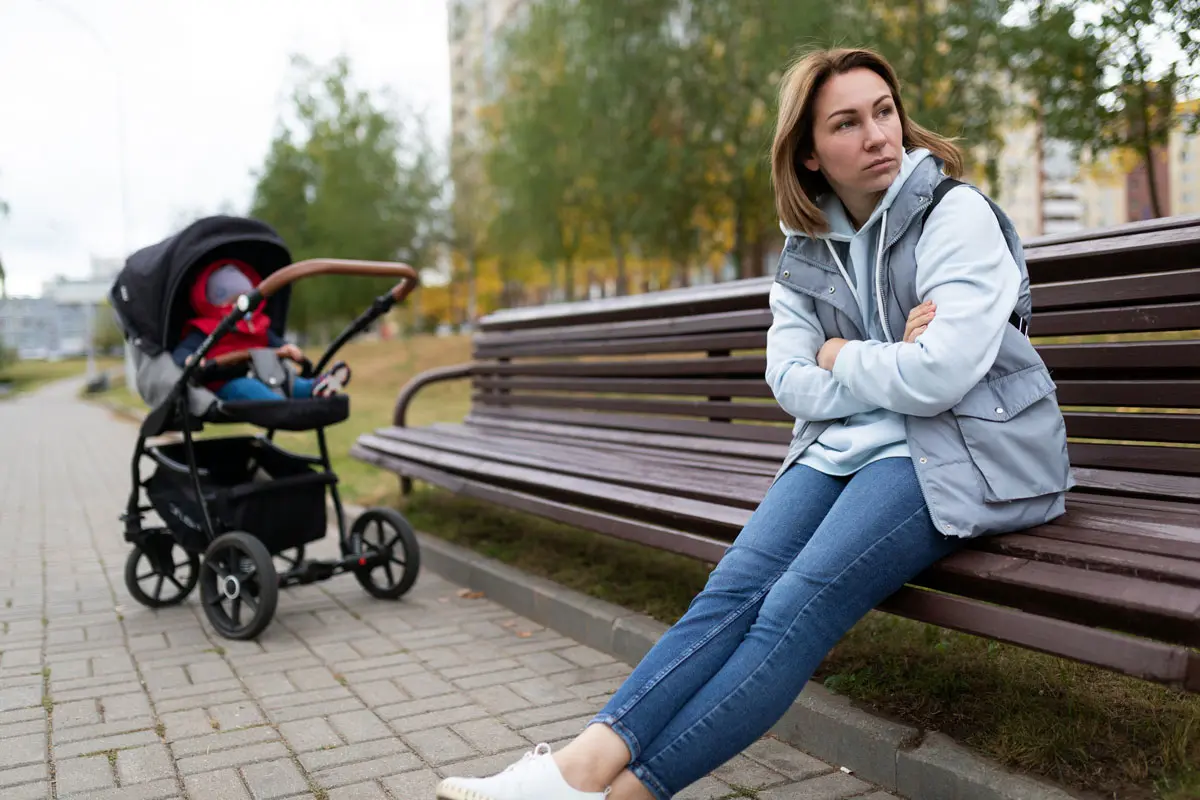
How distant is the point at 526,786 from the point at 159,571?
326 cm

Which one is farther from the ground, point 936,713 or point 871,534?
point 871,534

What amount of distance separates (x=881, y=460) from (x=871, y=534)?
222mm

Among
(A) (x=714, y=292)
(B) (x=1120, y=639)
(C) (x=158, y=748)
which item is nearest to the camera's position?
(B) (x=1120, y=639)

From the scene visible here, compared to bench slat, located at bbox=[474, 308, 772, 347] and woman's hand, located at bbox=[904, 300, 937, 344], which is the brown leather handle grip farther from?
woman's hand, located at bbox=[904, 300, 937, 344]

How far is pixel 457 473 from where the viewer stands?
16.3 ft

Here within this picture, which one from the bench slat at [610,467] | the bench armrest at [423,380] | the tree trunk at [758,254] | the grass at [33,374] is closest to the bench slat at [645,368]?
the bench armrest at [423,380]

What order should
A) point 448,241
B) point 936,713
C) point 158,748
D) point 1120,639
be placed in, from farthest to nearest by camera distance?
1. point 448,241
2. point 158,748
3. point 936,713
4. point 1120,639

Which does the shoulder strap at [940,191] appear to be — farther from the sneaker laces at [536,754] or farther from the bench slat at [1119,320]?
the sneaker laces at [536,754]

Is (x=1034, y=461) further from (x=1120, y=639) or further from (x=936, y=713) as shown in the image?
(x=936, y=713)

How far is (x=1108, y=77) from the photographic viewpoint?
1117 centimetres

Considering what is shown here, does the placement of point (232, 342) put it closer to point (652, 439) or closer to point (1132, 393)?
point (652, 439)

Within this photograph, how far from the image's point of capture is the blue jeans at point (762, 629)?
2.25m

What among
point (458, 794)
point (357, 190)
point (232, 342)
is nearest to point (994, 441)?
point (458, 794)

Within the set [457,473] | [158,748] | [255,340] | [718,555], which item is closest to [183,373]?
[255,340]
